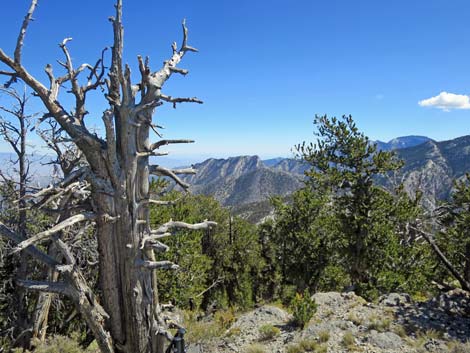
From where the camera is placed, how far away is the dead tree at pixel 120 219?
5.25m

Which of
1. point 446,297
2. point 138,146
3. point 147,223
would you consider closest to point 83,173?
point 138,146

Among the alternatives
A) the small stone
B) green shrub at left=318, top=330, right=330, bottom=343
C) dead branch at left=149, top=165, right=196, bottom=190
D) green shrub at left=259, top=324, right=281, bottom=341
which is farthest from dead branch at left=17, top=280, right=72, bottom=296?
the small stone

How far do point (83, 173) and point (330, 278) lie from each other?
21.5 meters

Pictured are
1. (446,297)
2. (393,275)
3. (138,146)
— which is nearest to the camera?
(138,146)

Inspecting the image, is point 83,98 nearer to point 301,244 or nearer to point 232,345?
point 232,345

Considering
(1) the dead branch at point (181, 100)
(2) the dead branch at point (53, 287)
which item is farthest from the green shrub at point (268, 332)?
(1) the dead branch at point (181, 100)

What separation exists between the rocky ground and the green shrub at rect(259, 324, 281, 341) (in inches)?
1.8

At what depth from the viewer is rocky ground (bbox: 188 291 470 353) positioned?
946cm

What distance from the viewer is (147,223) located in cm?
580

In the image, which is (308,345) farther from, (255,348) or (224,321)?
(224,321)

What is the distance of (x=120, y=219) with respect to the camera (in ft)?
17.9

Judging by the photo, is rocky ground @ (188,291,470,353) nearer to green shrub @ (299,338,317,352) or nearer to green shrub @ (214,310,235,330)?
Answer: green shrub @ (299,338,317,352)

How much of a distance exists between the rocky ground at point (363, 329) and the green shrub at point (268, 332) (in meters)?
→ 0.04

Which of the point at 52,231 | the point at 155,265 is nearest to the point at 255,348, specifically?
the point at 155,265
